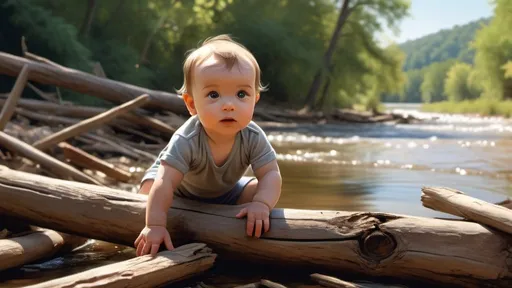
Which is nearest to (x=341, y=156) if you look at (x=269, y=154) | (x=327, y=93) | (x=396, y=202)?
(x=396, y=202)

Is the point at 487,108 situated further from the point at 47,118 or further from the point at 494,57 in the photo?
the point at 47,118

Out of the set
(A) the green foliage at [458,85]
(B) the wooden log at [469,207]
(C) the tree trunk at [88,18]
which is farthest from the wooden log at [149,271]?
(A) the green foliage at [458,85]

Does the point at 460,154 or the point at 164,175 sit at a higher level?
the point at 460,154

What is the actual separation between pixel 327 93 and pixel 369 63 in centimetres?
309

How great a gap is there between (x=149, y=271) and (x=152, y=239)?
31 centimetres

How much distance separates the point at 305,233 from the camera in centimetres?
276

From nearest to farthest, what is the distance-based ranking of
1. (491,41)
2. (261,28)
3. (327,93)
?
(261,28)
(327,93)
(491,41)

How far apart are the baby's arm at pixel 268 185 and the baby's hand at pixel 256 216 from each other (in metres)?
0.04

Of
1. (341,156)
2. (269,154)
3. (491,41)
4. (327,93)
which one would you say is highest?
(491,41)

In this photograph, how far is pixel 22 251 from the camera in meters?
2.84

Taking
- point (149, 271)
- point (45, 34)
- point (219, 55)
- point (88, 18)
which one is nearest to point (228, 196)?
point (219, 55)

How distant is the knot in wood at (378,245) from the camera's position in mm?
2645

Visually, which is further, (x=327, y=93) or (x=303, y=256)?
(x=327, y=93)

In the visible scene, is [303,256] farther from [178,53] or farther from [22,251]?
[178,53]
